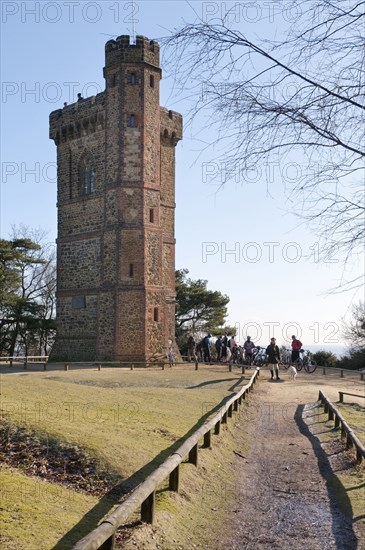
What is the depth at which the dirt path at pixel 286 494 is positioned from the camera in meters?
6.52


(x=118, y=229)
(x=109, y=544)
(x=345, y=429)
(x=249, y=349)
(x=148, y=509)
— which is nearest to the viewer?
(x=109, y=544)

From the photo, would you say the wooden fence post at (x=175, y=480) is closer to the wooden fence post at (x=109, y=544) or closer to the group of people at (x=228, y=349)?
the wooden fence post at (x=109, y=544)

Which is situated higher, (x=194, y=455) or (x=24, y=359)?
(x=24, y=359)

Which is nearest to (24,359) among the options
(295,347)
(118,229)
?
(118,229)

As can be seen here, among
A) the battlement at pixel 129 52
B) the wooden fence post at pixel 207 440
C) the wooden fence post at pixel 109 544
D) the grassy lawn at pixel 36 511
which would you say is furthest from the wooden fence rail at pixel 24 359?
the wooden fence post at pixel 109 544

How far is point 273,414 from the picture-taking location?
15359 mm

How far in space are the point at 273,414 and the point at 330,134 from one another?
12376mm

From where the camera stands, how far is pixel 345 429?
38.1ft

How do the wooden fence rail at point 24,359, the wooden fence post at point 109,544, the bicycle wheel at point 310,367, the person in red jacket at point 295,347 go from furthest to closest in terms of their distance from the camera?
the wooden fence rail at point 24,359, the bicycle wheel at point 310,367, the person in red jacket at point 295,347, the wooden fence post at point 109,544

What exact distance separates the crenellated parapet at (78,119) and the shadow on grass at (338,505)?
977 inches

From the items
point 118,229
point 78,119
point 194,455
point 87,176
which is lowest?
point 194,455

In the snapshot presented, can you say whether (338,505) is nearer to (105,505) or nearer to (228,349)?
(105,505)

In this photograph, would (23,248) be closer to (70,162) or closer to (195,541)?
(70,162)

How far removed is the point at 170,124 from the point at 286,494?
98.8 feet
